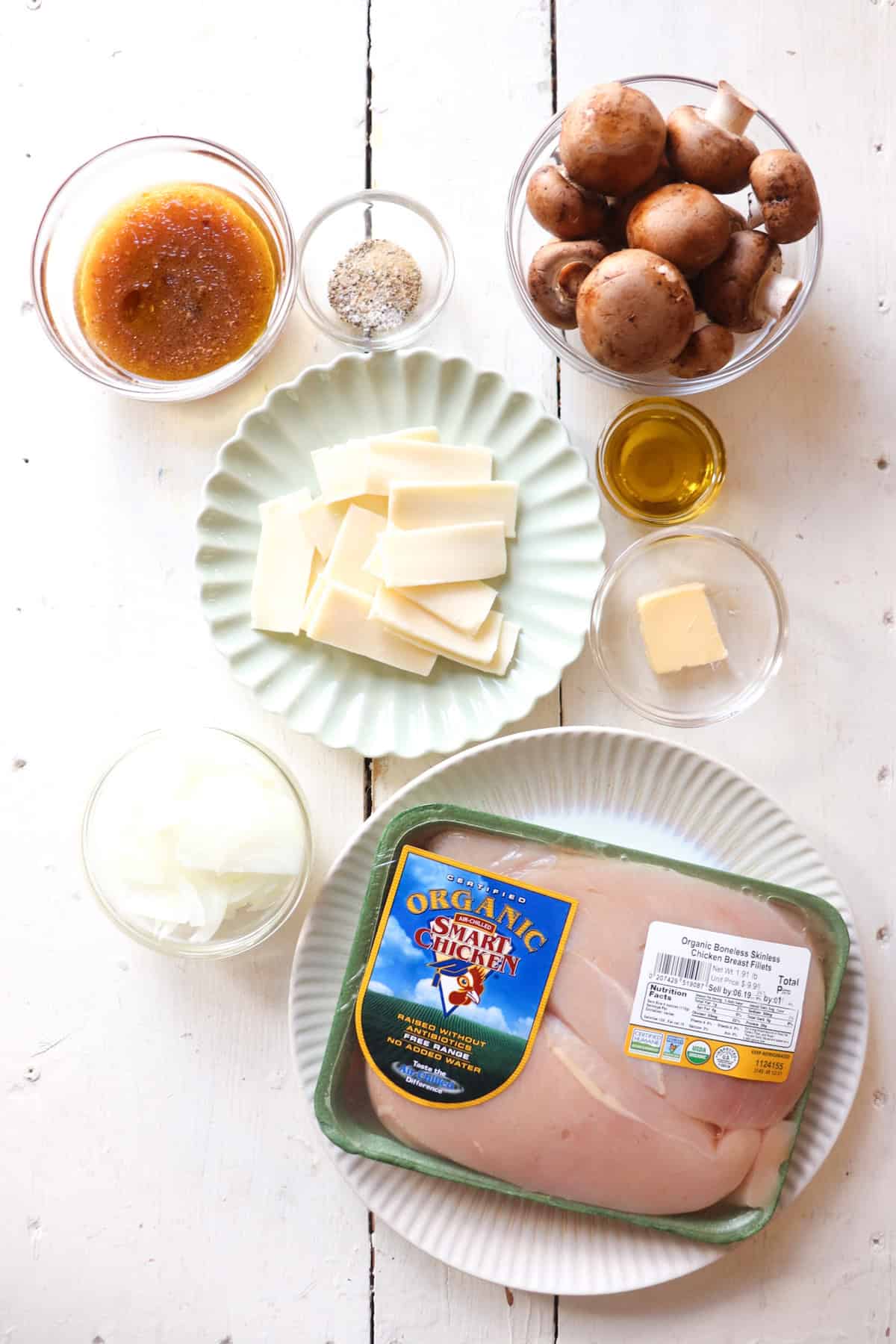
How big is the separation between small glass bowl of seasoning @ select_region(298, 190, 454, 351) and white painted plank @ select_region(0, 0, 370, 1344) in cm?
4

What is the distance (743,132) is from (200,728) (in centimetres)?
90

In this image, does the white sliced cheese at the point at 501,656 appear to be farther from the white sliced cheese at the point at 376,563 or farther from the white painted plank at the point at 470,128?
the white painted plank at the point at 470,128

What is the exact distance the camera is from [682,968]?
1.08 m

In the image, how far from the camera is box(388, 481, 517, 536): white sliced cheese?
119 centimetres

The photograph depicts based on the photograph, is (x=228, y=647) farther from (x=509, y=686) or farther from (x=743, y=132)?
→ (x=743, y=132)

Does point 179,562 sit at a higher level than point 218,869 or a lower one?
higher

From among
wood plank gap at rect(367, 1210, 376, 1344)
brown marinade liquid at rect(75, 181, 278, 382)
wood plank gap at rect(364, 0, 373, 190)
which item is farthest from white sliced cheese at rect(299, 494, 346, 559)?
wood plank gap at rect(367, 1210, 376, 1344)

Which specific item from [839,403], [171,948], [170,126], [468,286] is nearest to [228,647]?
[171,948]

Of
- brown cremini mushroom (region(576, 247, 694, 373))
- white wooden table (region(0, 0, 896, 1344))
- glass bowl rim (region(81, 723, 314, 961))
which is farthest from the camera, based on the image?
white wooden table (region(0, 0, 896, 1344))

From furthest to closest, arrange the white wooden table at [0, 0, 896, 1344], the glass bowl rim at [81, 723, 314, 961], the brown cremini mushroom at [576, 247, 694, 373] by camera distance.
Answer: the white wooden table at [0, 0, 896, 1344] → the glass bowl rim at [81, 723, 314, 961] → the brown cremini mushroom at [576, 247, 694, 373]

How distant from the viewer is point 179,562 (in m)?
1.28

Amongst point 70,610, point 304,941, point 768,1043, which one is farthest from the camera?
point 70,610

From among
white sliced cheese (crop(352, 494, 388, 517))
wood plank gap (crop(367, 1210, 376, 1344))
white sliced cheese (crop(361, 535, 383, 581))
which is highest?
white sliced cheese (crop(352, 494, 388, 517))

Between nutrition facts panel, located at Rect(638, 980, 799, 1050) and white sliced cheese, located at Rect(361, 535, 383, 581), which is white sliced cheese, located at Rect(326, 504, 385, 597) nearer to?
white sliced cheese, located at Rect(361, 535, 383, 581)
